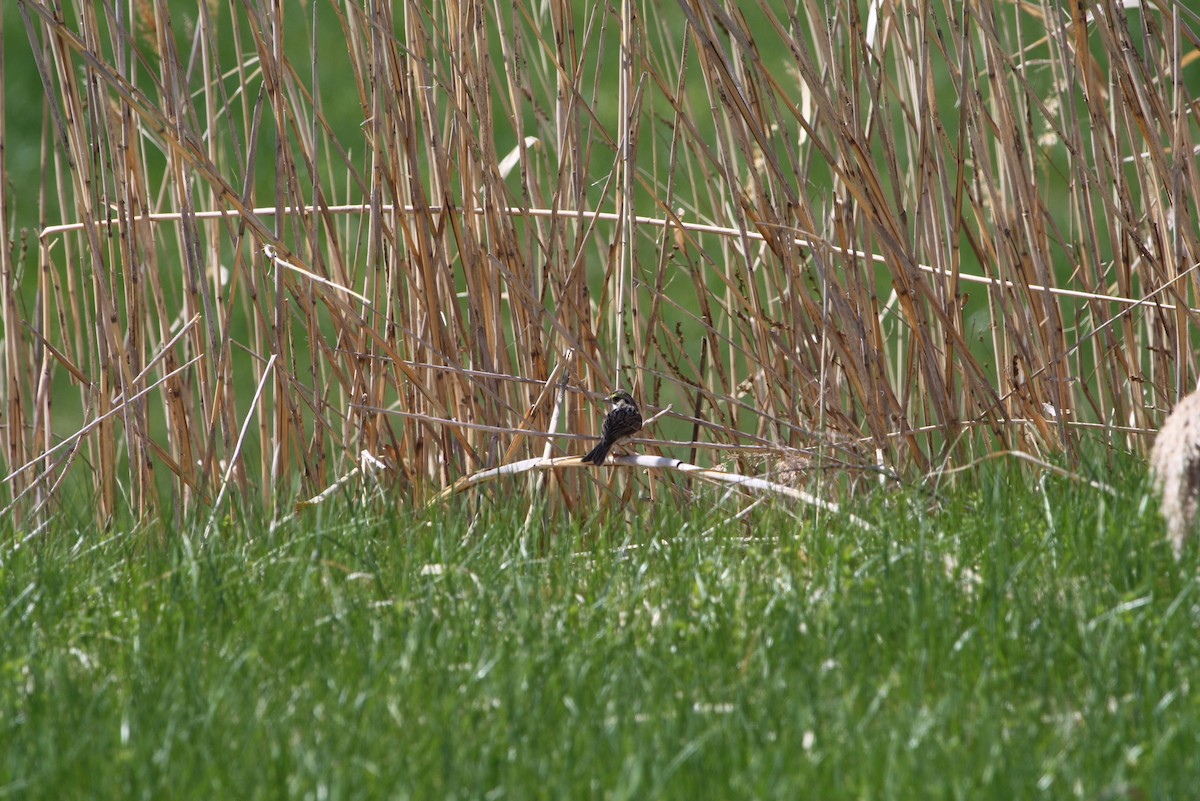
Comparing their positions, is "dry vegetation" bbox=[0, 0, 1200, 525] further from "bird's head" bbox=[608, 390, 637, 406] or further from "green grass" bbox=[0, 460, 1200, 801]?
"green grass" bbox=[0, 460, 1200, 801]

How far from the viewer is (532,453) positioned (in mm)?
2490

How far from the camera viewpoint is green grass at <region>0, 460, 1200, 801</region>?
1.20 meters

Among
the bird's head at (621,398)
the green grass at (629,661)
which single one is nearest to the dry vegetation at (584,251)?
the bird's head at (621,398)

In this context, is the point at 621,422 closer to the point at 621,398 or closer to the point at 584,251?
the point at 621,398

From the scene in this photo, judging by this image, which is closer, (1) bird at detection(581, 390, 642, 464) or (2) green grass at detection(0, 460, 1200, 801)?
(2) green grass at detection(0, 460, 1200, 801)

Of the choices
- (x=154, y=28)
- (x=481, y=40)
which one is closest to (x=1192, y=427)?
(x=481, y=40)

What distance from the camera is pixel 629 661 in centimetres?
145

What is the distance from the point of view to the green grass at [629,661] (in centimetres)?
120

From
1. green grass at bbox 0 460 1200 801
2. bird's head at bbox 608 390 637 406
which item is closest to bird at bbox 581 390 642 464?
bird's head at bbox 608 390 637 406

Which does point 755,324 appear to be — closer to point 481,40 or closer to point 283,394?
point 481,40

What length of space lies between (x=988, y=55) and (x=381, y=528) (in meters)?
1.34

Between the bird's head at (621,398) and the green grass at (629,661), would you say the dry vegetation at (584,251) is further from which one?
the green grass at (629,661)

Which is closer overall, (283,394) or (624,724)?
(624,724)

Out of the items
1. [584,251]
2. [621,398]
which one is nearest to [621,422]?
[621,398]
